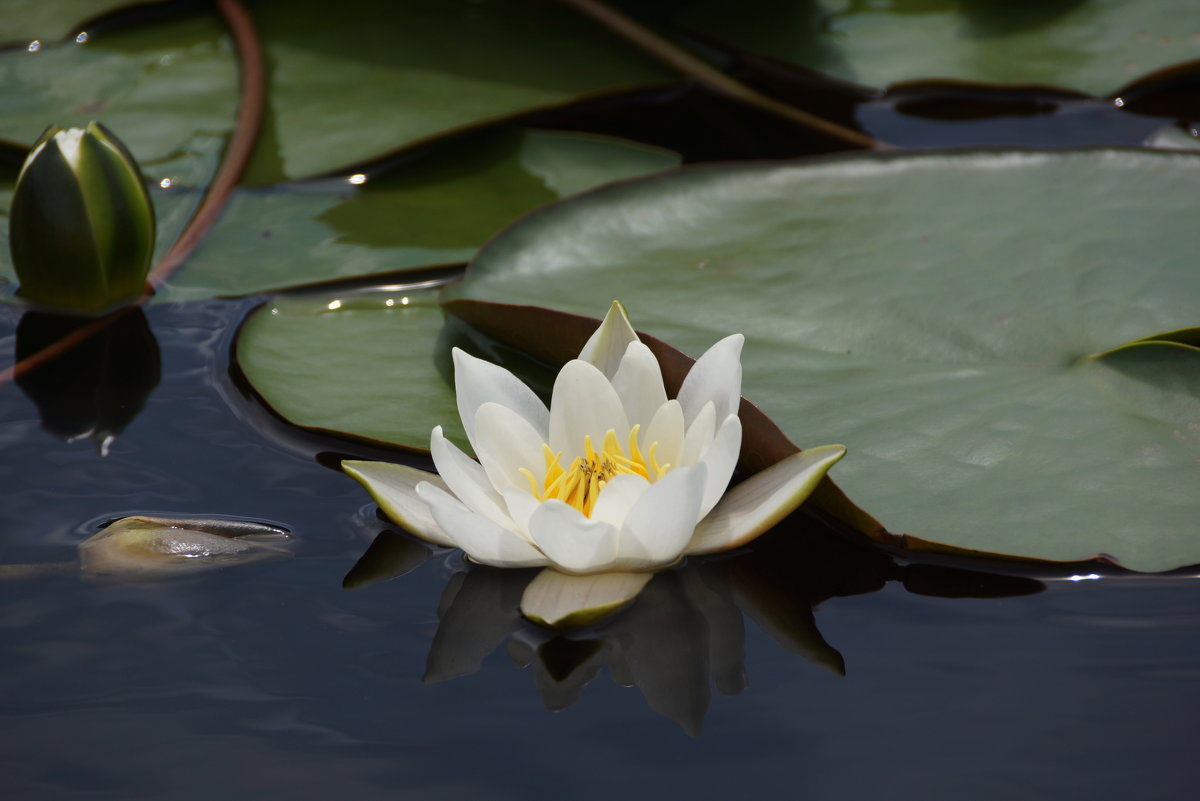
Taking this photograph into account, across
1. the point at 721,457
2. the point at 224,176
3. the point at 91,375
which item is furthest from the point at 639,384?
the point at 224,176

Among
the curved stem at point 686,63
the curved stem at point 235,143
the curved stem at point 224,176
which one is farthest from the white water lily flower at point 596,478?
the curved stem at point 686,63

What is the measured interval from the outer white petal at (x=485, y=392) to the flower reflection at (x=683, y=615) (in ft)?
0.66

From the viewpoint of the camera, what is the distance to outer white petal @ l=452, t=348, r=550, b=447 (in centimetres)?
136

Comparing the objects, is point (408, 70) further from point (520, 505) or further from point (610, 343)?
point (520, 505)

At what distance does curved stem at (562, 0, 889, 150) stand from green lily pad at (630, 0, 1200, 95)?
131 mm

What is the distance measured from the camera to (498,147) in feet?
8.05

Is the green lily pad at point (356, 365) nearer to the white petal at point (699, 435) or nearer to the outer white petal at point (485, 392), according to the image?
the outer white petal at point (485, 392)

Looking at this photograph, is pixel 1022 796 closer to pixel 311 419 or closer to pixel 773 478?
pixel 773 478

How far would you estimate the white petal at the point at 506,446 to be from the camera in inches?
52.0

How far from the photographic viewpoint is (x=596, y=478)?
4.28 feet

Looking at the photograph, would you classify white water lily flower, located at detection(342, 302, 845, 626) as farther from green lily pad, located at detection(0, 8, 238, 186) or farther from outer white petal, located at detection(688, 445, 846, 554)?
green lily pad, located at detection(0, 8, 238, 186)

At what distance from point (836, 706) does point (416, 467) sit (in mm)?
710

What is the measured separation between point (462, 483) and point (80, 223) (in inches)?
40.4

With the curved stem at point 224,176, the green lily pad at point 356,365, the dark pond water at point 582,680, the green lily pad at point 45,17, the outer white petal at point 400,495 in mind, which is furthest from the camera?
the green lily pad at point 45,17
